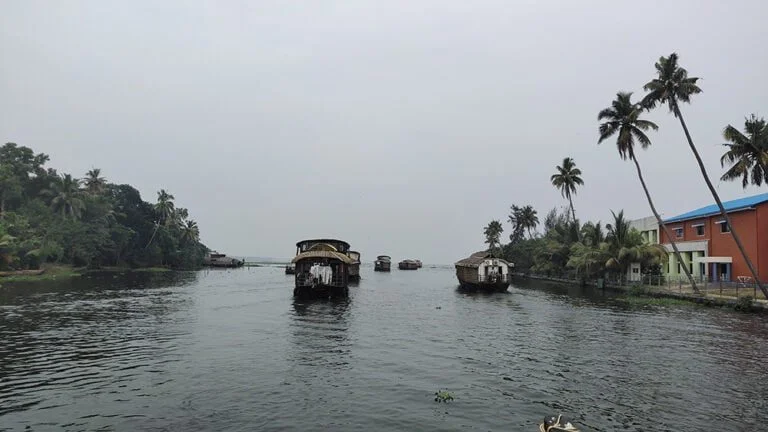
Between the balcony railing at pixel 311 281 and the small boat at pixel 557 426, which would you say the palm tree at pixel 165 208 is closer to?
the balcony railing at pixel 311 281

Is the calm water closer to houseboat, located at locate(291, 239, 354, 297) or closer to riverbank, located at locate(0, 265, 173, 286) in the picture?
houseboat, located at locate(291, 239, 354, 297)

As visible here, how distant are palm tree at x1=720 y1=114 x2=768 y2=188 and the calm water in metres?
10.7

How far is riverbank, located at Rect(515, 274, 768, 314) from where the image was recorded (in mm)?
31922

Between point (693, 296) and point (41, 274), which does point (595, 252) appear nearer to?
point (693, 296)

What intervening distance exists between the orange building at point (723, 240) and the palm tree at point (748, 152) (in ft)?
32.2

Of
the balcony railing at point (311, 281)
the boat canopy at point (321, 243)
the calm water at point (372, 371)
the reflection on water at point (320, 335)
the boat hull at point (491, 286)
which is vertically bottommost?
the reflection on water at point (320, 335)

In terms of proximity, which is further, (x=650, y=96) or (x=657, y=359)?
(x=650, y=96)

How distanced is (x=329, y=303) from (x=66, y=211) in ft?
220

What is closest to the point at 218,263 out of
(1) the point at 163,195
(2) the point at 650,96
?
(1) the point at 163,195

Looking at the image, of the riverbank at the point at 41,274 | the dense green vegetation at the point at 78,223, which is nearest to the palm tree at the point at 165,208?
the dense green vegetation at the point at 78,223

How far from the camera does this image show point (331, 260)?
138 feet

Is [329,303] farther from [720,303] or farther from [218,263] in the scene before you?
[218,263]

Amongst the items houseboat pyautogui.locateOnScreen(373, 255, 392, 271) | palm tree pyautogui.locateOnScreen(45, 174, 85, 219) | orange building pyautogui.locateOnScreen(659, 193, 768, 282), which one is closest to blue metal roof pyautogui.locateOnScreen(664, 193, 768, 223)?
orange building pyautogui.locateOnScreen(659, 193, 768, 282)

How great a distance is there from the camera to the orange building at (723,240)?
1609 inches
